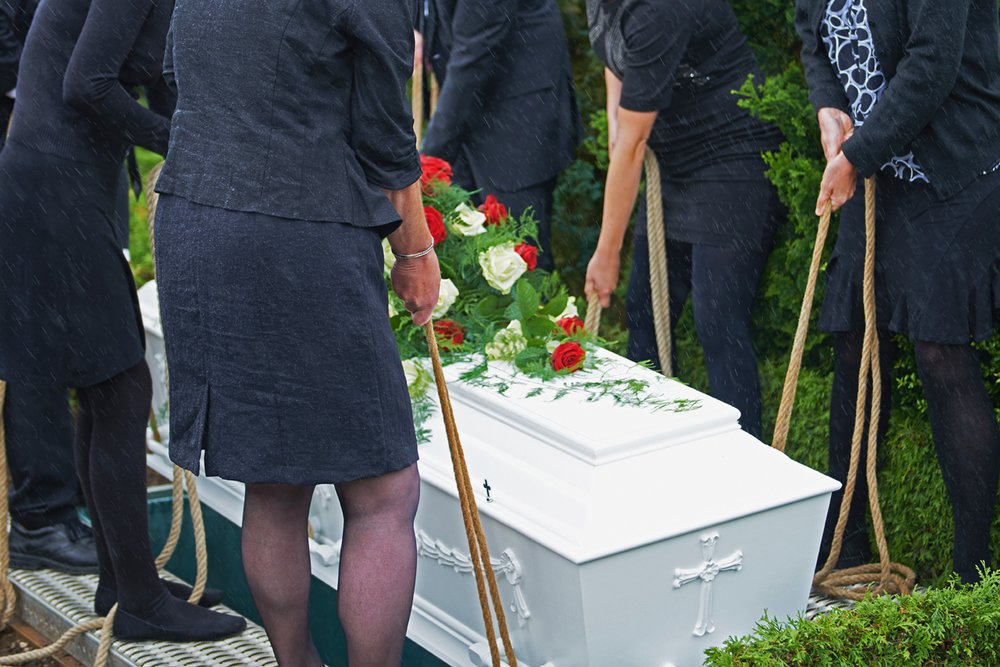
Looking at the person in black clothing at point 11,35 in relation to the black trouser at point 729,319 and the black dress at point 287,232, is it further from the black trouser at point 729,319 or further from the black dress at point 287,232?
the black trouser at point 729,319

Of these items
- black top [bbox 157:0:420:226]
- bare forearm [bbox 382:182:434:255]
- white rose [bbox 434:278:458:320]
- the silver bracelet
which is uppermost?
black top [bbox 157:0:420:226]

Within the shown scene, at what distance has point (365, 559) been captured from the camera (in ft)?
8.18

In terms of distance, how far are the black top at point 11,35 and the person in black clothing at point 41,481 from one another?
15mm

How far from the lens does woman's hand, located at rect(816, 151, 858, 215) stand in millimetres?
3236

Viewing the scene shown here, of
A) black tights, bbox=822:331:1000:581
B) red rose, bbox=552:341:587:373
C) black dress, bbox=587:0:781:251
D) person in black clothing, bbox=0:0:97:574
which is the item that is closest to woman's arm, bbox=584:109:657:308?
black dress, bbox=587:0:781:251

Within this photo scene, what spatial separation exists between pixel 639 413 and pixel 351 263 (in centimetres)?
95

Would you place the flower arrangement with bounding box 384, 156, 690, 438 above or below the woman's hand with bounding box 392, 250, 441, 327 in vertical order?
below

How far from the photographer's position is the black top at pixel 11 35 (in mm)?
3732

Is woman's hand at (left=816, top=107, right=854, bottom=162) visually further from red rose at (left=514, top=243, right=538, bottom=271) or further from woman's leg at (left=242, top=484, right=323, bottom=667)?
woman's leg at (left=242, top=484, right=323, bottom=667)

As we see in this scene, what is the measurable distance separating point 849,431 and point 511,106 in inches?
65.6

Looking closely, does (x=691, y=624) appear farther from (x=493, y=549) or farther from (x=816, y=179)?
(x=816, y=179)

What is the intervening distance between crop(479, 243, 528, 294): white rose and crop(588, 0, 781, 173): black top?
0.56m

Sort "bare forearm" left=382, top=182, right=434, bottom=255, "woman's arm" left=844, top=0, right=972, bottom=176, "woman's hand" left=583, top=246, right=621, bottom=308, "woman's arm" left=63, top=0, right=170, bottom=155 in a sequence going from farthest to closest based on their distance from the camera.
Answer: "woman's hand" left=583, top=246, right=621, bottom=308 → "woman's arm" left=844, top=0, right=972, bottom=176 → "woman's arm" left=63, top=0, right=170, bottom=155 → "bare forearm" left=382, top=182, right=434, bottom=255

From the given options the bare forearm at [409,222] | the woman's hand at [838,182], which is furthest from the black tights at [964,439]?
the bare forearm at [409,222]
